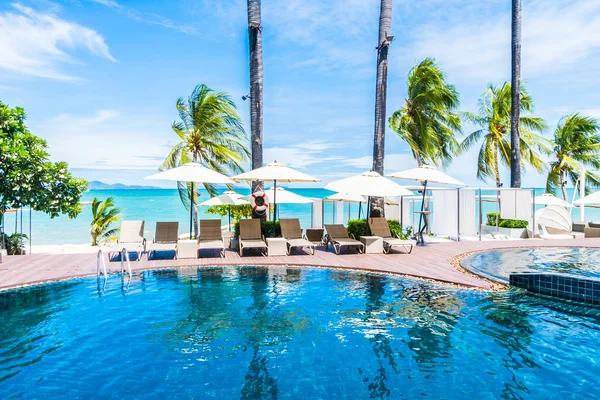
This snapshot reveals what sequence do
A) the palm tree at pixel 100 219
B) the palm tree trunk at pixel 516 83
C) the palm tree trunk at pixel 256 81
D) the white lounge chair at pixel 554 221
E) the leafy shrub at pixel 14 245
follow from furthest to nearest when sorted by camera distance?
the palm tree trunk at pixel 516 83
the palm tree at pixel 100 219
the white lounge chair at pixel 554 221
the palm tree trunk at pixel 256 81
the leafy shrub at pixel 14 245

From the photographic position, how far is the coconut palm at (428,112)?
16844 millimetres

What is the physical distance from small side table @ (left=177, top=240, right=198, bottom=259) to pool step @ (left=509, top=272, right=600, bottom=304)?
7.36m

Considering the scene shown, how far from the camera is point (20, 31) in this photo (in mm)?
13672

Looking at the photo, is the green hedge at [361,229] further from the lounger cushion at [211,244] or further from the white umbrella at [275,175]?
the lounger cushion at [211,244]

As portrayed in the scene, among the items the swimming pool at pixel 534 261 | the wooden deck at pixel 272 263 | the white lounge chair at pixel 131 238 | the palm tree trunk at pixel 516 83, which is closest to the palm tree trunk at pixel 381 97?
the wooden deck at pixel 272 263

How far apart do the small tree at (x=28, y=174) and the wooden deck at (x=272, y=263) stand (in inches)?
64.7

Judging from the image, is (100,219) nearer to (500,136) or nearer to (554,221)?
(554,221)

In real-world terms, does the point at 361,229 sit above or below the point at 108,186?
below

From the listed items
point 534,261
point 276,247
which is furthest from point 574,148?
point 276,247

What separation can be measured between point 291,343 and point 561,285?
Answer: 203 inches

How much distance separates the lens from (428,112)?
56.2 feet

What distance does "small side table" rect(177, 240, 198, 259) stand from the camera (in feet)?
32.6

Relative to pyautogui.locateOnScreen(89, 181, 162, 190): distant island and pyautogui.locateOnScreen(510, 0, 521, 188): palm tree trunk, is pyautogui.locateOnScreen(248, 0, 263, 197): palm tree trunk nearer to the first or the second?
pyautogui.locateOnScreen(510, 0, 521, 188): palm tree trunk

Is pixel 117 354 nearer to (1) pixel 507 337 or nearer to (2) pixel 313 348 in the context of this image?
(2) pixel 313 348
